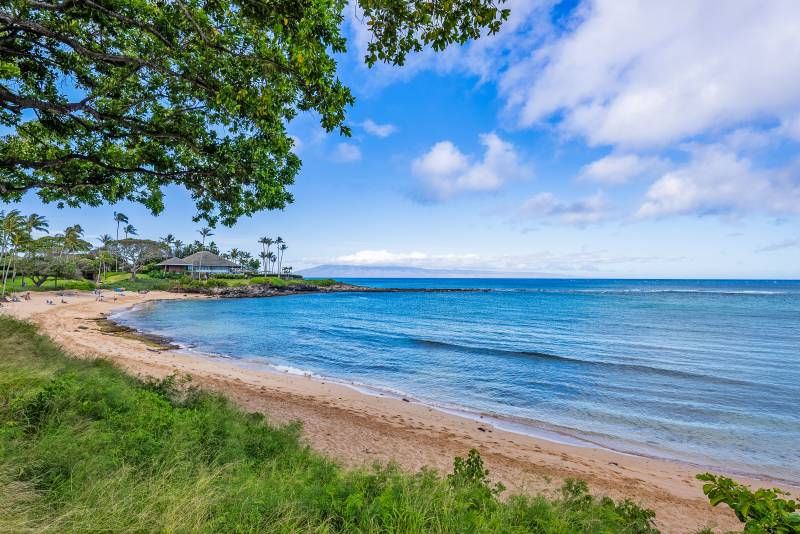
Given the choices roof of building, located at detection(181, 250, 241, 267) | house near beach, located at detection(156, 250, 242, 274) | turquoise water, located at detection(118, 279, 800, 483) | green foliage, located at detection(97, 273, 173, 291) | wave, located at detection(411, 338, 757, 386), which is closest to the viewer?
turquoise water, located at detection(118, 279, 800, 483)

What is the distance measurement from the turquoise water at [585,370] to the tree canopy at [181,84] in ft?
38.9

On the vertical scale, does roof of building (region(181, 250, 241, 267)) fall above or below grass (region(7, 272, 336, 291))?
above

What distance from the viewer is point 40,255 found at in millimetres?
61031

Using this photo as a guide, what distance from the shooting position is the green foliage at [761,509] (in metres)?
2.69

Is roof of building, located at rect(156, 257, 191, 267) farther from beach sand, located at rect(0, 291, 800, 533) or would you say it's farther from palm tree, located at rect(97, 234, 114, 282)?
beach sand, located at rect(0, 291, 800, 533)

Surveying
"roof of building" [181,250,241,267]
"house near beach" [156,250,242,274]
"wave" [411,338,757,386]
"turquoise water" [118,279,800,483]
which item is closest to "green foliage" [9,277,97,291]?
"house near beach" [156,250,242,274]

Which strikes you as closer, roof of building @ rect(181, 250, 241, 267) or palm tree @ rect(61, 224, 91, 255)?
palm tree @ rect(61, 224, 91, 255)

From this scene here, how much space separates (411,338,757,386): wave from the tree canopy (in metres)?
19.8

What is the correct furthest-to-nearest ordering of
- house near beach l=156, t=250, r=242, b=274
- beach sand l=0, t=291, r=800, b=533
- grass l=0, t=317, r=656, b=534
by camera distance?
1. house near beach l=156, t=250, r=242, b=274
2. beach sand l=0, t=291, r=800, b=533
3. grass l=0, t=317, r=656, b=534

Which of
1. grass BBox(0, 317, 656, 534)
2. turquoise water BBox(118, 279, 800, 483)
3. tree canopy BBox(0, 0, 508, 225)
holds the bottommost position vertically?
Result: turquoise water BBox(118, 279, 800, 483)

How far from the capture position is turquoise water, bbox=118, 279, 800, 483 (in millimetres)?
12094

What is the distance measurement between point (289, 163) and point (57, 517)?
22.9 ft

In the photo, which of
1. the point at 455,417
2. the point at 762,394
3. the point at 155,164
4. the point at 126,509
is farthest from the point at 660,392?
the point at 155,164

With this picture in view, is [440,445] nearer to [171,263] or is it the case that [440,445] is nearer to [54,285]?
[54,285]
